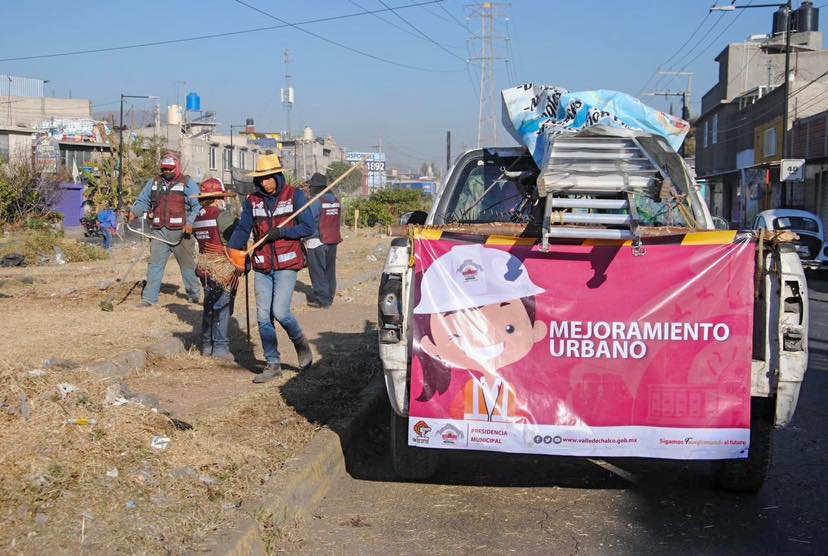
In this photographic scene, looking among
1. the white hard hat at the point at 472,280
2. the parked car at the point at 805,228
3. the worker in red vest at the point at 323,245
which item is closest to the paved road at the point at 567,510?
the white hard hat at the point at 472,280

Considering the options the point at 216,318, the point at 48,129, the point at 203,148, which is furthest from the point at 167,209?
the point at 203,148

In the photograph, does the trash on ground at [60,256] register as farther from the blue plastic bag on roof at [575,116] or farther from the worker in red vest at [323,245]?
the blue plastic bag on roof at [575,116]

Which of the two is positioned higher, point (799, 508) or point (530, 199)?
point (530, 199)

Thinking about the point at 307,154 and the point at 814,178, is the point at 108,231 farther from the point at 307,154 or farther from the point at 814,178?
the point at 307,154

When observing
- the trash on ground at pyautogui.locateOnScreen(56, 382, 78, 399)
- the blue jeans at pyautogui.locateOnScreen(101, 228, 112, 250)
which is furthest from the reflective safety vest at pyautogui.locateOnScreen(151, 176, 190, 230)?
the blue jeans at pyautogui.locateOnScreen(101, 228, 112, 250)

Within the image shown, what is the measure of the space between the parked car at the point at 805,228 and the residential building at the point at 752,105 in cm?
1728

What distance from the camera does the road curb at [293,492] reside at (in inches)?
170

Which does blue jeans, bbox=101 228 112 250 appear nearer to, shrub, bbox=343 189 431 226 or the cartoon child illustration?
shrub, bbox=343 189 431 226

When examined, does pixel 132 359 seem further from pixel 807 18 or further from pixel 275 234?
pixel 807 18

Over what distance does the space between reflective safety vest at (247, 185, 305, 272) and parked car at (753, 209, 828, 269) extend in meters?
16.9

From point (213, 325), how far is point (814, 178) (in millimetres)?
32155

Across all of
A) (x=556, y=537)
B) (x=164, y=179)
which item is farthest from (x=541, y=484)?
(x=164, y=179)

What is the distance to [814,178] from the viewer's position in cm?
3606

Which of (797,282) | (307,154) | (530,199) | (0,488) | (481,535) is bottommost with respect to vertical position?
(481,535)
